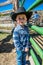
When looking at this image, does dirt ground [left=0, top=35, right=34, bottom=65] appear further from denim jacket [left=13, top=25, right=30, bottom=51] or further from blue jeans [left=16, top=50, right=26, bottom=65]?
denim jacket [left=13, top=25, right=30, bottom=51]

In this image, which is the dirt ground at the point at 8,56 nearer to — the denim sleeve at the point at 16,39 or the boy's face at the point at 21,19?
the denim sleeve at the point at 16,39

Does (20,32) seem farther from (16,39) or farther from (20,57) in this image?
(20,57)

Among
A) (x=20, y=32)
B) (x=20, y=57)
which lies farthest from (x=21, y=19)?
(x=20, y=57)

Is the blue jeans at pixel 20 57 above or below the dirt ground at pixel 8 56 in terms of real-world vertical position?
above

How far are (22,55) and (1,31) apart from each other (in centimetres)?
463

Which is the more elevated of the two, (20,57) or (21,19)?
(21,19)

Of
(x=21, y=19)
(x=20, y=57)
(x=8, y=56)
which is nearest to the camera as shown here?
(x=21, y=19)

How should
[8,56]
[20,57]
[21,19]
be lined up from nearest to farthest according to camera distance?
[21,19] < [20,57] < [8,56]

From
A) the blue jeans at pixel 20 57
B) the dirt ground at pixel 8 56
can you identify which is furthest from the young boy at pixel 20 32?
the dirt ground at pixel 8 56

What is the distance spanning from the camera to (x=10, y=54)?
4.74 meters

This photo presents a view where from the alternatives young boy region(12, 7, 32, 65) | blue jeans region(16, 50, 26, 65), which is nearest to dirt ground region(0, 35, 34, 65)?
blue jeans region(16, 50, 26, 65)

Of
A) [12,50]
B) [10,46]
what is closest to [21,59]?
[12,50]

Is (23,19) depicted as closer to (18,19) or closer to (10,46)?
(18,19)

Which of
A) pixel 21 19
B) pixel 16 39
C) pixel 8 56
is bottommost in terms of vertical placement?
pixel 8 56
